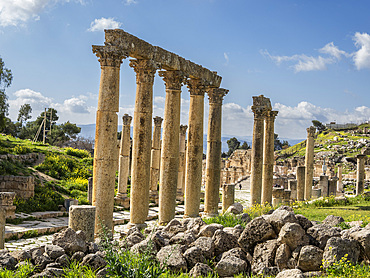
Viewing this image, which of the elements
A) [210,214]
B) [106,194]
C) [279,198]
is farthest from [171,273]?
[279,198]

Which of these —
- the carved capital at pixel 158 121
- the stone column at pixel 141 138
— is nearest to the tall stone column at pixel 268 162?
the stone column at pixel 141 138

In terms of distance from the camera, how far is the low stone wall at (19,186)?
21250 mm

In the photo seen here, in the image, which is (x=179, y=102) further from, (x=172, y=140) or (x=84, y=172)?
(x=84, y=172)

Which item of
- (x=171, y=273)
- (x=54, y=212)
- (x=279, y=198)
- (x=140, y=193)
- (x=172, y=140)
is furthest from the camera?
(x=279, y=198)

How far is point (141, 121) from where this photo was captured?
1408 centimetres

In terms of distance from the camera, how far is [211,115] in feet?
59.9

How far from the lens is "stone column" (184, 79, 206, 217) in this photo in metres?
17.0

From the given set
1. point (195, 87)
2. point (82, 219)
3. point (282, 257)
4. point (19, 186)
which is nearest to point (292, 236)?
point (282, 257)

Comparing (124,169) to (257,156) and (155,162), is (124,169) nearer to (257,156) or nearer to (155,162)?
(155,162)

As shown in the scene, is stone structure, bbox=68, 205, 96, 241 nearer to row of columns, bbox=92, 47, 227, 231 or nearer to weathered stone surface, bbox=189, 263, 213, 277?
row of columns, bbox=92, 47, 227, 231

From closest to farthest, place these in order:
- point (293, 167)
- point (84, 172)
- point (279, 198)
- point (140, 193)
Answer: point (140, 193) < point (279, 198) < point (84, 172) < point (293, 167)

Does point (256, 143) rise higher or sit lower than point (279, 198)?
higher

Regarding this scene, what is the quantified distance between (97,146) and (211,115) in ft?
23.0

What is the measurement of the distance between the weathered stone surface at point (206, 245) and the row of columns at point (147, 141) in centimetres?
254
